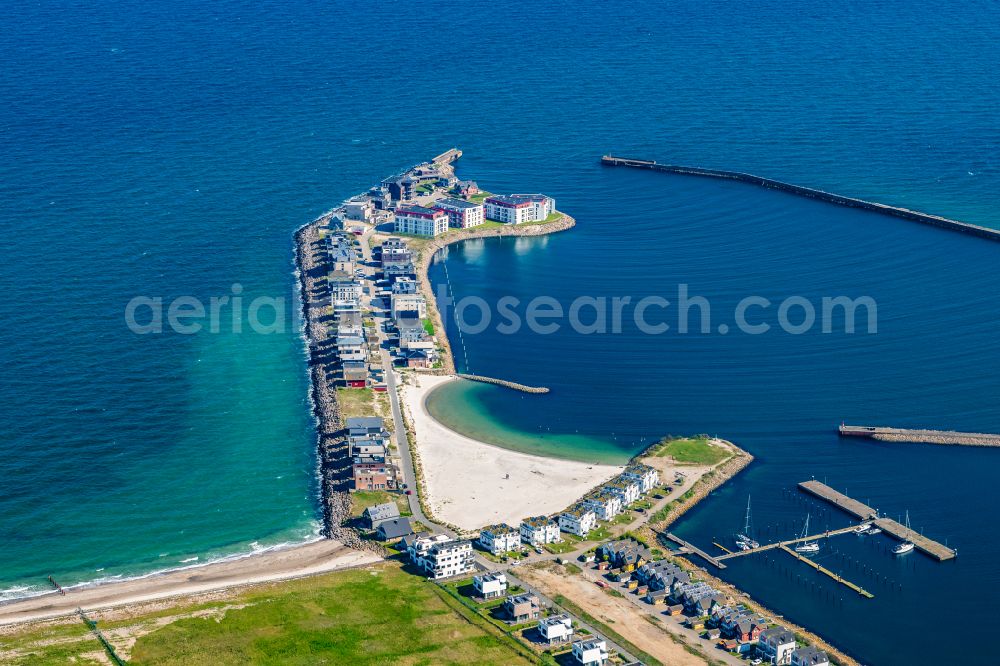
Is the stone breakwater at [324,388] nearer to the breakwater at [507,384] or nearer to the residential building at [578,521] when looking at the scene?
the breakwater at [507,384]

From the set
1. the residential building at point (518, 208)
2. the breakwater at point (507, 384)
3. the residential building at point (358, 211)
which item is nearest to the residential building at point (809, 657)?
the breakwater at point (507, 384)

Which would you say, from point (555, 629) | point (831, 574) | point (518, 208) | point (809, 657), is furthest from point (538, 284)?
point (809, 657)

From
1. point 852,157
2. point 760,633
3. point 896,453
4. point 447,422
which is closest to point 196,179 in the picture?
point 447,422

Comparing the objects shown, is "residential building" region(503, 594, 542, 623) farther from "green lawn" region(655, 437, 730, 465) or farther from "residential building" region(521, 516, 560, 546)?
"green lawn" region(655, 437, 730, 465)

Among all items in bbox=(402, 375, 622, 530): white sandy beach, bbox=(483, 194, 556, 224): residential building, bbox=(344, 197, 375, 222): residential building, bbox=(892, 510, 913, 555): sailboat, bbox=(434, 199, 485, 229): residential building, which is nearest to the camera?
bbox=(892, 510, 913, 555): sailboat

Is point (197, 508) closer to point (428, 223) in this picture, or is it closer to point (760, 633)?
point (760, 633)

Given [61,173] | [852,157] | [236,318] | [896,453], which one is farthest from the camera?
[852,157]

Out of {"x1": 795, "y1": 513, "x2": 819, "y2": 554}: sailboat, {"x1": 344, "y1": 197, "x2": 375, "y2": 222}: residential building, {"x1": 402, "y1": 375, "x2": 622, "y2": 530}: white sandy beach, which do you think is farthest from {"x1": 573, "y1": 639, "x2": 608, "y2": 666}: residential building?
{"x1": 344, "y1": 197, "x2": 375, "y2": 222}: residential building
